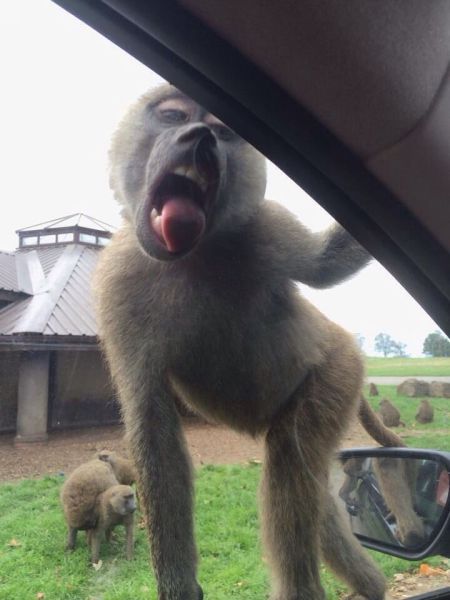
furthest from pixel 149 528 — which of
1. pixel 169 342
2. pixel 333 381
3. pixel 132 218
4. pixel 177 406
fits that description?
pixel 132 218

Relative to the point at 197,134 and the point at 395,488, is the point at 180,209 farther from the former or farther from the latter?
the point at 395,488

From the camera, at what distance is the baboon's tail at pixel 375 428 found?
5.49ft

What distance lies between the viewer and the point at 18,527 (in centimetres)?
133

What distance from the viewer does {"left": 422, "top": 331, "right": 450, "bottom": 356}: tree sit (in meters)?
1.24

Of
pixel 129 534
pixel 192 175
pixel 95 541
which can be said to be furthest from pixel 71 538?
pixel 192 175

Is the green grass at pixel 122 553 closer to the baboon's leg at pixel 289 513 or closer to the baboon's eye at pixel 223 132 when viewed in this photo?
the baboon's leg at pixel 289 513

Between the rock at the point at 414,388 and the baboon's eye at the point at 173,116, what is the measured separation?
845 mm

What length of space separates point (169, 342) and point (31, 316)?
1.11 feet

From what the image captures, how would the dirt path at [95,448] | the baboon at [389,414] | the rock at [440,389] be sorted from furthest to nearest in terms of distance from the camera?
the baboon at [389,414] → the rock at [440,389] → the dirt path at [95,448]

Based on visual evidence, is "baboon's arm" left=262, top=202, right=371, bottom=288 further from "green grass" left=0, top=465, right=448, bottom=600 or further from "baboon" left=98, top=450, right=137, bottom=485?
"baboon" left=98, top=450, right=137, bottom=485

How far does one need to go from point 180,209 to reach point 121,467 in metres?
0.76

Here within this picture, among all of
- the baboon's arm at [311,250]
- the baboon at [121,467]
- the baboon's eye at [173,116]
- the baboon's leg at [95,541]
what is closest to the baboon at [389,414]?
the baboon's arm at [311,250]

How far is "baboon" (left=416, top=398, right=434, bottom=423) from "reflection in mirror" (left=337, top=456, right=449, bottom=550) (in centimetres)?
11

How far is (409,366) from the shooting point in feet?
4.76
